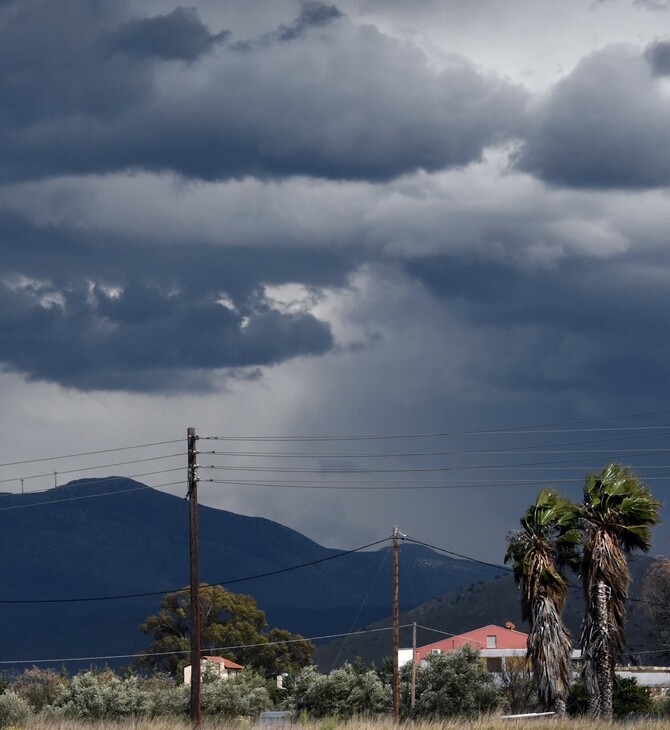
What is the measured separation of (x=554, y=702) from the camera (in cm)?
5116

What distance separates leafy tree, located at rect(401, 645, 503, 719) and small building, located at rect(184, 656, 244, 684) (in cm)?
1375

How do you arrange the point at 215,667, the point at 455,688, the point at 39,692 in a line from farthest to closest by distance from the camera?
the point at 39,692 < the point at 215,667 < the point at 455,688

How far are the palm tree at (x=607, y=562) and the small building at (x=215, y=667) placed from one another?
30748mm

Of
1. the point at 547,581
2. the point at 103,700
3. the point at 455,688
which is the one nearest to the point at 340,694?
the point at 455,688

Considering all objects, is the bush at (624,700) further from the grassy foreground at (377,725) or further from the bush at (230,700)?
the bush at (230,700)

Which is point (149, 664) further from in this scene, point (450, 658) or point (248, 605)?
point (450, 658)

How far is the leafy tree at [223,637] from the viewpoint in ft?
429

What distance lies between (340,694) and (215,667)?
1748 cm

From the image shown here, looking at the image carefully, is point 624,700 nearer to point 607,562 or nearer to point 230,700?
point 607,562

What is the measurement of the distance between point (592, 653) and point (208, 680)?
33931 mm

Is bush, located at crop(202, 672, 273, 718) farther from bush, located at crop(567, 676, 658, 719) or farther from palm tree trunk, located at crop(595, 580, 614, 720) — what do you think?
palm tree trunk, located at crop(595, 580, 614, 720)

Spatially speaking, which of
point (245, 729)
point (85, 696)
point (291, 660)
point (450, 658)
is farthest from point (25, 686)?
point (245, 729)

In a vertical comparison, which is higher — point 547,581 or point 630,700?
point 547,581

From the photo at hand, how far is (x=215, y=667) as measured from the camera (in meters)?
87.4
